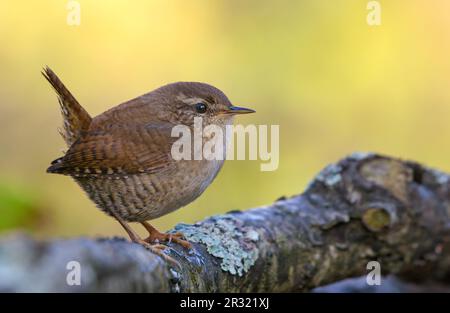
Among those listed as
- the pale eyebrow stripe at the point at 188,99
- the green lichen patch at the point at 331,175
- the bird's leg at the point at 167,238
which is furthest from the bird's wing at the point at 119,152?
the green lichen patch at the point at 331,175

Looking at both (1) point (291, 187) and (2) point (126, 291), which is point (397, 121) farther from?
(2) point (126, 291)

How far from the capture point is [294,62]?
6.54 metres

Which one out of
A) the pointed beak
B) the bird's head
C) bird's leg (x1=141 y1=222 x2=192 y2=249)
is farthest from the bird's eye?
bird's leg (x1=141 y1=222 x2=192 y2=249)

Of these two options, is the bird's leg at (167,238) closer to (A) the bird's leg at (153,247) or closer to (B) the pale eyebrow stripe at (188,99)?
(A) the bird's leg at (153,247)

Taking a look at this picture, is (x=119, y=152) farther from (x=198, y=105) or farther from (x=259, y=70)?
(x=259, y=70)

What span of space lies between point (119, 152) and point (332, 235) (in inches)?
55.3

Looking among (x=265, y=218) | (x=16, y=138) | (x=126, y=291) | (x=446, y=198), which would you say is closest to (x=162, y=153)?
(x=265, y=218)

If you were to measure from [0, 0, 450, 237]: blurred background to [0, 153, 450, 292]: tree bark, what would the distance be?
2.03m

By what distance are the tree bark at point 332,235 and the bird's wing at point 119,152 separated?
44cm

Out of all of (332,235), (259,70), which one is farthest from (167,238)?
(259,70)

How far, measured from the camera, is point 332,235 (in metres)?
3.69

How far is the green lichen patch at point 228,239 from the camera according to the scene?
9.80 ft

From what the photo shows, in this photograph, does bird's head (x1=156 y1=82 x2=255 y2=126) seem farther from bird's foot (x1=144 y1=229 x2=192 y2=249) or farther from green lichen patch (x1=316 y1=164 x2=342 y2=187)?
bird's foot (x1=144 y1=229 x2=192 y2=249)

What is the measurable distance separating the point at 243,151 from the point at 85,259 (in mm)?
4237
